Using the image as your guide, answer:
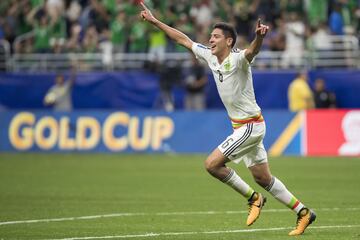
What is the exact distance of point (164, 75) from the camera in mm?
32719

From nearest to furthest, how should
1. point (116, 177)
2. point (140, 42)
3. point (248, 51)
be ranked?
1. point (248, 51)
2. point (116, 177)
3. point (140, 42)

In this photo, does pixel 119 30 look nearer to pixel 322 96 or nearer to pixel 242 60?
pixel 322 96

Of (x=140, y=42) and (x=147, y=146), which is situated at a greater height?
(x=140, y=42)

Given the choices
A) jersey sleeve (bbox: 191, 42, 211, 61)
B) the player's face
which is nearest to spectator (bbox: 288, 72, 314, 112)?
jersey sleeve (bbox: 191, 42, 211, 61)

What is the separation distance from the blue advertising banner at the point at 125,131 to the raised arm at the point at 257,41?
1760 centimetres

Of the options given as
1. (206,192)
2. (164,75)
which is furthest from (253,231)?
(164,75)

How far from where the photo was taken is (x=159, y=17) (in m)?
32.2

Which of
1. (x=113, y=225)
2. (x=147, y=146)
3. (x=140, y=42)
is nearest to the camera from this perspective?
(x=113, y=225)

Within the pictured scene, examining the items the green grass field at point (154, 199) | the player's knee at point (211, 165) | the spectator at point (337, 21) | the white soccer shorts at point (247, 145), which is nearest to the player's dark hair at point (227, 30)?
the white soccer shorts at point (247, 145)

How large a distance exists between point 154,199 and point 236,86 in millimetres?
5801

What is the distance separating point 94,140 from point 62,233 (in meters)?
19.1

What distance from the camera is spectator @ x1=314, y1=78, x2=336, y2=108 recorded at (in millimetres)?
31141

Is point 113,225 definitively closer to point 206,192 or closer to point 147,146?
point 206,192

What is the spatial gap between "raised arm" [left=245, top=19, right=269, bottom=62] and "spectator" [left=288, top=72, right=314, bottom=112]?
18.8 m
